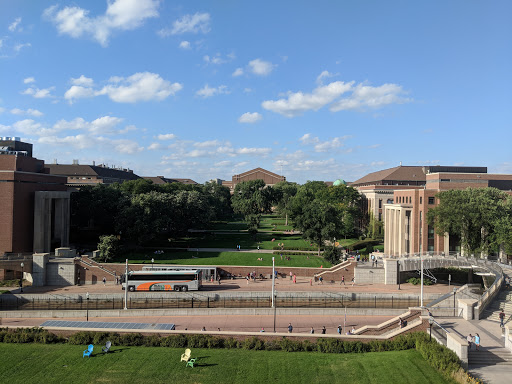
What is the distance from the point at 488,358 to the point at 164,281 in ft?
96.3

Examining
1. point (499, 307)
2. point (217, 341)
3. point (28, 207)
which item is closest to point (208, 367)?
point (217, 341)

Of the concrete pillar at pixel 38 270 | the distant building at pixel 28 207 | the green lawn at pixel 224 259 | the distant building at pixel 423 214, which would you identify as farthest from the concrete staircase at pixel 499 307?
the distant building at pixel 28 207

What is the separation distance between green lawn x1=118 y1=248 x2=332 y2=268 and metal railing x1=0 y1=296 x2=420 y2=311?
12138mm

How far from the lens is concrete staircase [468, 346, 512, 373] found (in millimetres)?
21742

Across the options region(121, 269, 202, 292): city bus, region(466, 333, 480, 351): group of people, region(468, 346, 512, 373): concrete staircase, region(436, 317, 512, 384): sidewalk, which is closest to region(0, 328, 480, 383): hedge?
region(468, 346, 512, 373): concrete staircase

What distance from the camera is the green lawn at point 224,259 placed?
50.7 m

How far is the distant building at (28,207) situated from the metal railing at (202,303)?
13178mm

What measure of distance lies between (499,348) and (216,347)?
55.7ft

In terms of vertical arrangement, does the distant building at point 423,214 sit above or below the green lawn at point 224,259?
above

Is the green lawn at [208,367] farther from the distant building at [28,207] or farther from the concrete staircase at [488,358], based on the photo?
the distant building at [28,207]

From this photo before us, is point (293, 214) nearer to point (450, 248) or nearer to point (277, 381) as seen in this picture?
point (450, 248)

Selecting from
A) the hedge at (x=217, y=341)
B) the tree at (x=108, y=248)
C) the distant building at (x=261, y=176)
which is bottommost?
the hedge at (x=217, y=341)

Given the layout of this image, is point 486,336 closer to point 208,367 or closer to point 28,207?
point 208,367

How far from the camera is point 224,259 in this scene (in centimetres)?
5244
